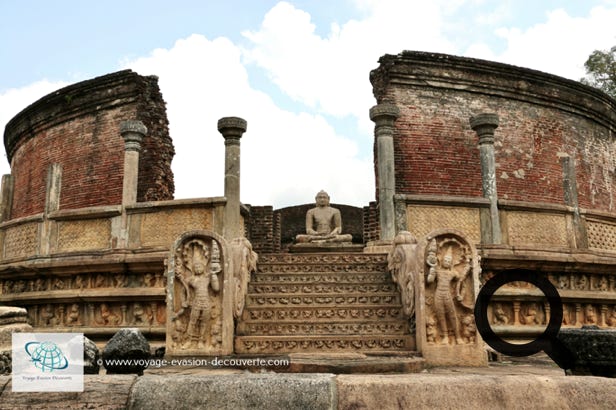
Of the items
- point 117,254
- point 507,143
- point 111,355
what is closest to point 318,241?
point 117,254

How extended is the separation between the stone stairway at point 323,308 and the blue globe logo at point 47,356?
2622 millimetres

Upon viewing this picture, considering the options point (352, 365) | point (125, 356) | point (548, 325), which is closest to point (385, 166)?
point (352, 365)

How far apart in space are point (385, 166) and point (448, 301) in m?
3.68

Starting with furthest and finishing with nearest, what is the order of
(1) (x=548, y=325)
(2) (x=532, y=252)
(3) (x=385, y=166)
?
(3) (x=385, y=166), (2) (x=532, y=252), (1) (x=548, y=325)

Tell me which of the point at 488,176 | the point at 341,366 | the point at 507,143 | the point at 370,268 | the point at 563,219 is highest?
the point at 507,143

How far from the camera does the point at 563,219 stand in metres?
8.75

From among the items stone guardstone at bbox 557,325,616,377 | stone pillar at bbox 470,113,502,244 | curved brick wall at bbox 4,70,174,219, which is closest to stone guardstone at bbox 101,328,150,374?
stone guardstone at bbox 557,325,616,377

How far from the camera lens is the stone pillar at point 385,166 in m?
8.68

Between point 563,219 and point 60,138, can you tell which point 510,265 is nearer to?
point 563,219

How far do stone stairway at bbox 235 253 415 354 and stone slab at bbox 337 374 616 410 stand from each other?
3.04 meters

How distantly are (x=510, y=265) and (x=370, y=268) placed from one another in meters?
2.24

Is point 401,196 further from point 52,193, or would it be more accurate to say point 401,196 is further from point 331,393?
point 52,193

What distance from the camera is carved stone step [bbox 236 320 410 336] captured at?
21.5ft

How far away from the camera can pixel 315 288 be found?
7379 mm
